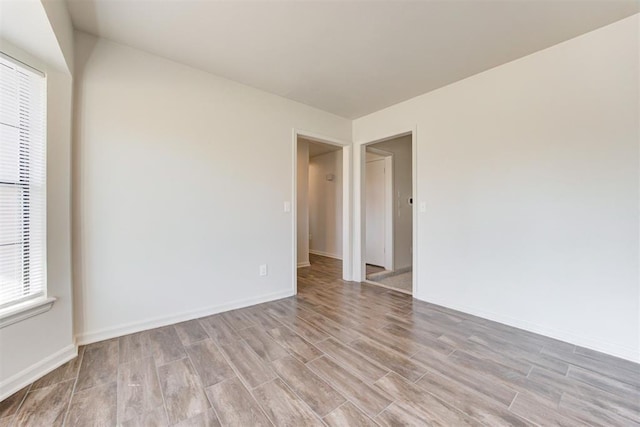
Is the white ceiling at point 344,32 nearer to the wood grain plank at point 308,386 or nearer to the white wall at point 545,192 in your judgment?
the white wall at point 545,192

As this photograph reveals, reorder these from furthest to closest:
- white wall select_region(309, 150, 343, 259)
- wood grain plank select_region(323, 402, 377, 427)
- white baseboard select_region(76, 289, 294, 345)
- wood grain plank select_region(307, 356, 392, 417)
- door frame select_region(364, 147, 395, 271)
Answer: white wall select_region(309, 150, 343, 259) → door frame select_region(364, 147, 395, 271) → white baseboard select_region(76, 289, 294, 345) → wood grain plank select_region(307, 356, 392, 417) → wood grain plank select_region(323, 402, 377, 427)

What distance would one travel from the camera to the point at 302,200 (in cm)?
504

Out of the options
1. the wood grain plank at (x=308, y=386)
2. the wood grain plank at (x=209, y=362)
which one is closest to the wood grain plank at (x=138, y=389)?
the wood grain plank at (x=209, y=362)

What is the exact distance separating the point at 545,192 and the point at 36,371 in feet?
12.9

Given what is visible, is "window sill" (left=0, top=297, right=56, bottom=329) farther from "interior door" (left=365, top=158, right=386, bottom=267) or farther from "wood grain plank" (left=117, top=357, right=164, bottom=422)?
"interior door" (left=365, top=158, right=386, bottom=267)

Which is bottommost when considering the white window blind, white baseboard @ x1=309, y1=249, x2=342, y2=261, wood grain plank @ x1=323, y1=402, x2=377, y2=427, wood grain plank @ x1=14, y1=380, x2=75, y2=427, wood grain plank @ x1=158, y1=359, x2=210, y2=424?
wood grain plank @ x1=323, y1=402, x2=377, y2=427

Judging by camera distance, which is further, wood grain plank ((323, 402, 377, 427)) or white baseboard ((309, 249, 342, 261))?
white baseboard ((309, 249, 342, 261))

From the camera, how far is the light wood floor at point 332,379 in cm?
133

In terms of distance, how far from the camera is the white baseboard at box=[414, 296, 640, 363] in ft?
6.09

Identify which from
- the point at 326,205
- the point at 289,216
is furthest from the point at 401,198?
the point at 289,216

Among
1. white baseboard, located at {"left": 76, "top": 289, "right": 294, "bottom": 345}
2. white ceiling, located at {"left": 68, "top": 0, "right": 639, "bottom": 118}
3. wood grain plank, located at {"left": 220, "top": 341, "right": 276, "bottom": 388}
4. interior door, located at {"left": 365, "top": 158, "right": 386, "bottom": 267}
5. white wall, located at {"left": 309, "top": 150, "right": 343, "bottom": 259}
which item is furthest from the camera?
white wall, located at {"left": 309, "top": 150, "right": 343, "bottom": 259}

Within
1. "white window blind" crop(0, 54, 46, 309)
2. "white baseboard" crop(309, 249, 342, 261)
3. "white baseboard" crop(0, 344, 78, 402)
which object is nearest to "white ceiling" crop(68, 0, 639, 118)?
"white window blind" crop(0, 54, 46, 309)

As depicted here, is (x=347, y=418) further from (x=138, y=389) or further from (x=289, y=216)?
(x=289, y=216)

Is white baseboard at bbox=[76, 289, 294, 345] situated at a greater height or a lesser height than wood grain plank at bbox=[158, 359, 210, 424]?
greater
